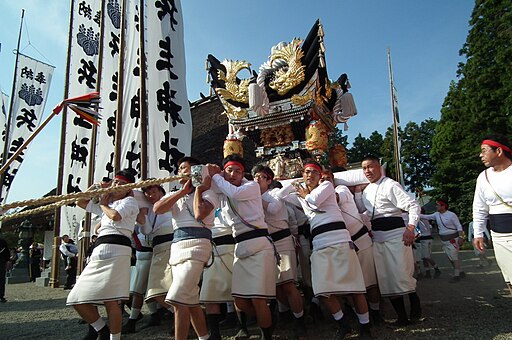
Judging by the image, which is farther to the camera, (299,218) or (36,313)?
(36,313)

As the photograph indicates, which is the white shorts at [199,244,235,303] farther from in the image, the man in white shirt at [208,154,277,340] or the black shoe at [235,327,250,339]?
the black shoe at [235,327,250,339]

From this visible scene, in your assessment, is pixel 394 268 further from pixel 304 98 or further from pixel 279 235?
pixel 304 98

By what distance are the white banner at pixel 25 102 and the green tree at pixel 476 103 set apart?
2017 centimetres

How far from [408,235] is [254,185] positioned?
65.0 inches

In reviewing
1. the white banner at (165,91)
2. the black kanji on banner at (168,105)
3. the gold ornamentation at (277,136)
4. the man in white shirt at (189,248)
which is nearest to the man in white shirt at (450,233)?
the gold ornamentation at (277,136)

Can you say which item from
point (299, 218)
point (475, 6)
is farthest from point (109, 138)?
point (475, 6)

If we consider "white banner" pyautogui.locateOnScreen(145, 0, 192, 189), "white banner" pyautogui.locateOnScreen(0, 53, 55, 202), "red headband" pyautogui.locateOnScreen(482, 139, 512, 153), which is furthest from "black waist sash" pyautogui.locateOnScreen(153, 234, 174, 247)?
"white banner" pyautogui.locateOnScreen(0, 53, 55, 202)

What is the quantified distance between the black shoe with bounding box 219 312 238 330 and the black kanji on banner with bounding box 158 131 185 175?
3.20 meters

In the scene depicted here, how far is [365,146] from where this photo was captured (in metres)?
34.8

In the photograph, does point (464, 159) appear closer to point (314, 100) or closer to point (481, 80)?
point (481, 80)

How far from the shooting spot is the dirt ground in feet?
11.0

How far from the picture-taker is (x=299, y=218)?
433 centimetres

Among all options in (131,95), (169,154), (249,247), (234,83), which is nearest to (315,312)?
(249,247)

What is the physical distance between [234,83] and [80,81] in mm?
4218
